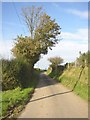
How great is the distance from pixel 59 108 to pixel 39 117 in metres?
2.82

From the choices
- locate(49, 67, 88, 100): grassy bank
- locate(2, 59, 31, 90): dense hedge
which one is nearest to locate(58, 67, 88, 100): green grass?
locate(49, 67, 88, 100): grassy bank

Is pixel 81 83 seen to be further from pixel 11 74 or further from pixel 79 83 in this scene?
pixel 11 74

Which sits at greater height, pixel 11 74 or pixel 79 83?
pixel 11 74

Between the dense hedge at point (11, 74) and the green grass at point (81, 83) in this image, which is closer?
the green grass at point (81, 83)

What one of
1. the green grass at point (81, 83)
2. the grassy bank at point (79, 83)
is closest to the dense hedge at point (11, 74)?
the grassy bank at point (79, 83)

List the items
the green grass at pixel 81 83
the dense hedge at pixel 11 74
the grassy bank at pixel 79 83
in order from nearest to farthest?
the green grass at pixel 81 83 → the grassy bank at pixel 79 83 → the dense hedge at pixel 11 74

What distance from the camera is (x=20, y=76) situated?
2741cm

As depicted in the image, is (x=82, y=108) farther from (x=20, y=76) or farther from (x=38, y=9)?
(x=38, y=9)

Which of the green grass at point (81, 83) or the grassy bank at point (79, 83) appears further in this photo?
the grassy bank at point (79, 83)

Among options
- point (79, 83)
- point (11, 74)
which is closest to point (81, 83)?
point (79, 83)

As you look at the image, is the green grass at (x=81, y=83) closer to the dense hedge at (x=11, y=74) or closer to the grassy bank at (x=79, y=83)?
the grassy bank at (x=79, y=83)

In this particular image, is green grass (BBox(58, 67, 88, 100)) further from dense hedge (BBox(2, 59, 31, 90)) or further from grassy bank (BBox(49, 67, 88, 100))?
dense hedge (BBox(2, 59, 31, 90))

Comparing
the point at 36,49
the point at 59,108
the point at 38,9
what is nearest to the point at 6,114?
the point at 59,108

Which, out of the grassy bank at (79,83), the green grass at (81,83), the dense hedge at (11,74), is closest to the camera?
the green grass at (81,83)
